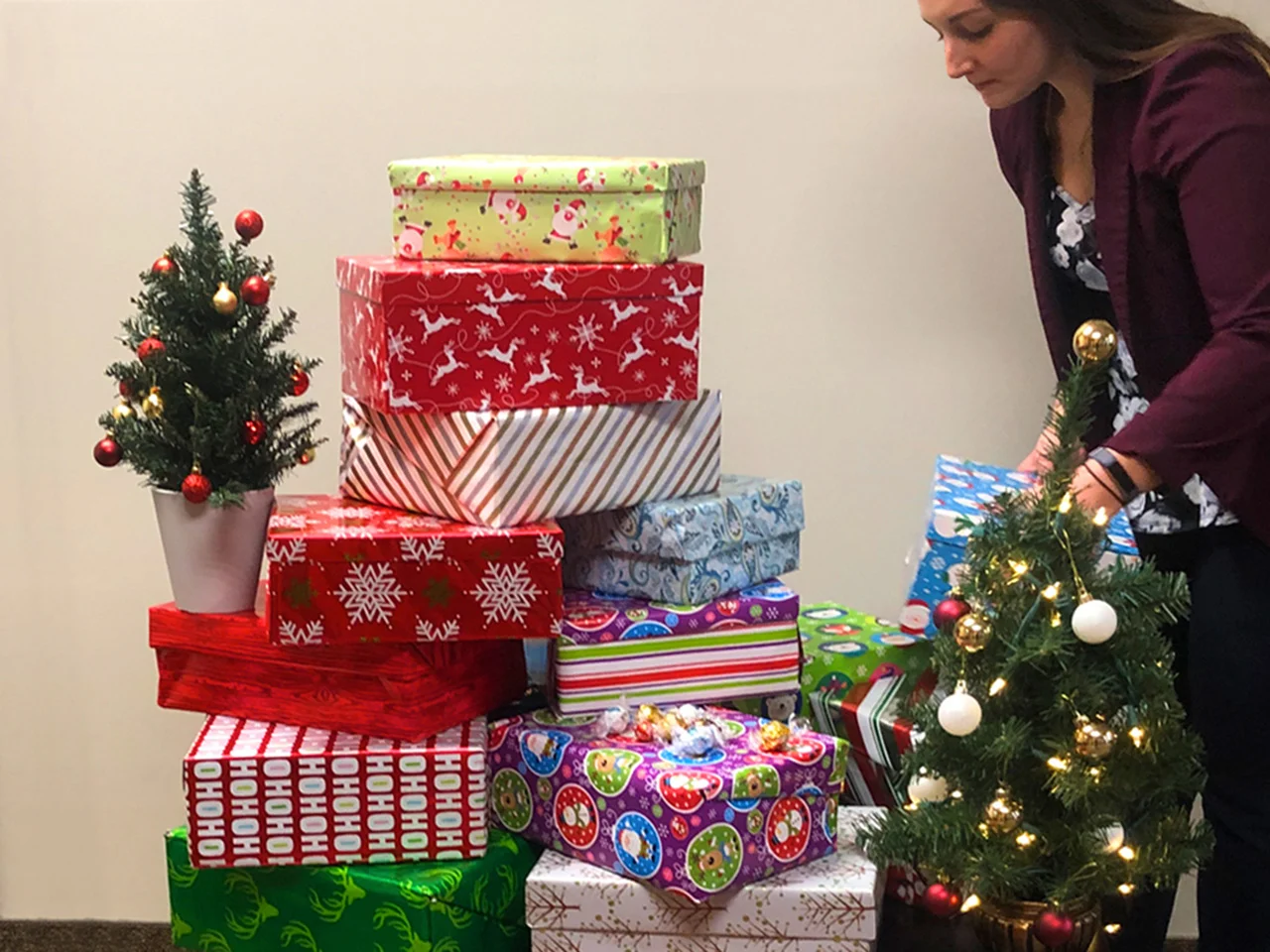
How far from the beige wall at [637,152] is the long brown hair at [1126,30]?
0.53 m

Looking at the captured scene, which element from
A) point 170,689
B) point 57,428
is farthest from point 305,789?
point 57,428

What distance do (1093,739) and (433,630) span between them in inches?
26.7

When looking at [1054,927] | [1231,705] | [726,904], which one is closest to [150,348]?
[726,904]

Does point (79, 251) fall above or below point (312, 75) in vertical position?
below

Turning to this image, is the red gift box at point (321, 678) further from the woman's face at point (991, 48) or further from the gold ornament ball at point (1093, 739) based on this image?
the woman's face at point (991, 48)

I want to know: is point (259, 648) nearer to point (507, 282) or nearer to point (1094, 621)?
point (507, 282)

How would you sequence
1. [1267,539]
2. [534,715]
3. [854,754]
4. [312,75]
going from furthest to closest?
[312,75]
[854,754]
[534,715]
[1267,539]

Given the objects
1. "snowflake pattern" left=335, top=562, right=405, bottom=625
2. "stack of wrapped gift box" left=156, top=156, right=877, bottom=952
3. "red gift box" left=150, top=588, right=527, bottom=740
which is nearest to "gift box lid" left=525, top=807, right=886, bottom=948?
"stack of wrapped gift box" left=156, top=156, right=877, bottom=952

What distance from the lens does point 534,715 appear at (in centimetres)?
169

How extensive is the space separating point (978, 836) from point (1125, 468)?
0.39 m

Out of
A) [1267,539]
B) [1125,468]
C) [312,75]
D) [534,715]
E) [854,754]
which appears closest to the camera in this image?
[1125,468]

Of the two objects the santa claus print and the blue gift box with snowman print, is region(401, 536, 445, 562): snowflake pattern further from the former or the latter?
the blue gift box with snowman print

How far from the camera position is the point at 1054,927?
4.73ft

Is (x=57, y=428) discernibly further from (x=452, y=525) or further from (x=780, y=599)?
(x=780, y=599)
